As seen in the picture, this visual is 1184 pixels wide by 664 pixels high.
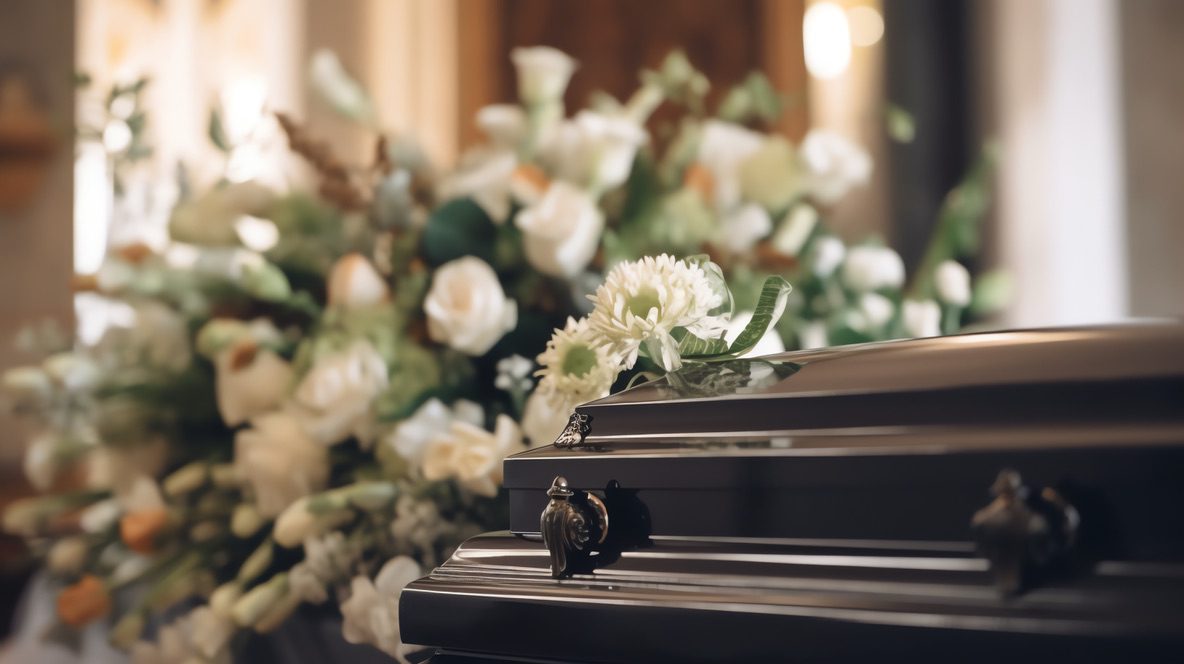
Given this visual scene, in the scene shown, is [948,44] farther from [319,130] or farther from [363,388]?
[319,130]

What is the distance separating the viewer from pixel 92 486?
1260 mm

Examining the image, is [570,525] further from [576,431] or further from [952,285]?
[952,285]

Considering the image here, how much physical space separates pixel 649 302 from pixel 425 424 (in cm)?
34

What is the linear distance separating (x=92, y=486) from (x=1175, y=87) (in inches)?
70.0

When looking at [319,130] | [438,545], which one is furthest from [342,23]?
[438,545]

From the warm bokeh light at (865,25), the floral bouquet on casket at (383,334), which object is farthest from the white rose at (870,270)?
the warm bokeh light at (865,25)

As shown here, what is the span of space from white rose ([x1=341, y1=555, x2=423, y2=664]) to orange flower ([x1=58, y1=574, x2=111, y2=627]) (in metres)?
0.44

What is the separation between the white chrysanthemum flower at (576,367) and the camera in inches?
22.8

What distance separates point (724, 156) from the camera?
1154mm

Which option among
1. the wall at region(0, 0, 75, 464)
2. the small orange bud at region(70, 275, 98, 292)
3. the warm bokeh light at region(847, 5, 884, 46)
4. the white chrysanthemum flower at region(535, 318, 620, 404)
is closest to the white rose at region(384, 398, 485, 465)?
the white chrysanthemum flower at region(535, 318, 620, 404)

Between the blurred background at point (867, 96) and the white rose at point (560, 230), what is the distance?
0.35 meters

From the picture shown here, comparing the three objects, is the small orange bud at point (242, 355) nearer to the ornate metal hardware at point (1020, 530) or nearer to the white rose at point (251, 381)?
the white rose at point (251, 381)

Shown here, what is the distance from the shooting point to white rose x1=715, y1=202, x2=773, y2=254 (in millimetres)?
1128

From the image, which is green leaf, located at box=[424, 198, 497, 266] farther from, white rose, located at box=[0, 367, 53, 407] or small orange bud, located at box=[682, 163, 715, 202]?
white rose, located at box=[0, 367, 53, 407]
